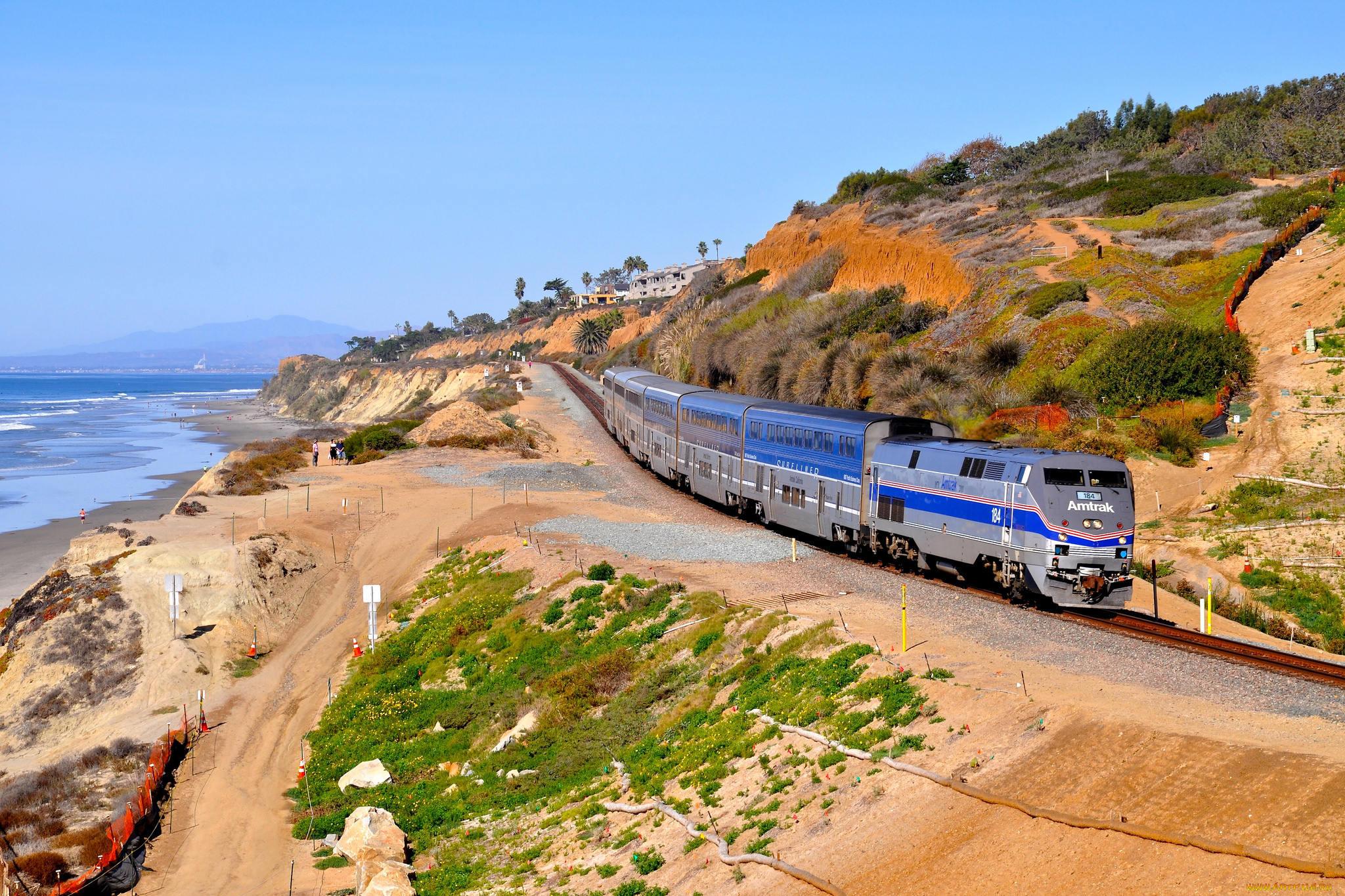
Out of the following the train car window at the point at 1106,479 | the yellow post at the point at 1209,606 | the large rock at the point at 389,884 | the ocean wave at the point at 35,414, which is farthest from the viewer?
the ocean wave at the point at 35,414

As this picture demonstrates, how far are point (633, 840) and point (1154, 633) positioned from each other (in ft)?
36.5

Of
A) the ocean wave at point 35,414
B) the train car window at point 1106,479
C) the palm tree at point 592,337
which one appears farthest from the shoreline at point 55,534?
the ocean wave at point 35,414

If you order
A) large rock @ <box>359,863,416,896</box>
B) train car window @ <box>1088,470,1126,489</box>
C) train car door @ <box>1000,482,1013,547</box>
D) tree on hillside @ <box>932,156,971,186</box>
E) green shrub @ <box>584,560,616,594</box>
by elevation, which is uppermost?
tree on hillside @ <box>932,156,971,186</box>

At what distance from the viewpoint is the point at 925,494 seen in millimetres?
23688

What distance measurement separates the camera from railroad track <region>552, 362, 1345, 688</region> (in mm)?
16125

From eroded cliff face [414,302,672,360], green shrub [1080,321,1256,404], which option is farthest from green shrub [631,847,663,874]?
eroded cliff face [414,302,672,360]

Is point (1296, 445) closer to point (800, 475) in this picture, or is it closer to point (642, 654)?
point (800, 475)

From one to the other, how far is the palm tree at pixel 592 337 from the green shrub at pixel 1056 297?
9152 cm

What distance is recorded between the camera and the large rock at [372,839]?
55.9 ft

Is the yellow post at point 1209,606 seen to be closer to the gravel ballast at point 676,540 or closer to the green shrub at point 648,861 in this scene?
the gravel ballast at point 676,540

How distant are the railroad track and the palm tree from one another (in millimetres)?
113816

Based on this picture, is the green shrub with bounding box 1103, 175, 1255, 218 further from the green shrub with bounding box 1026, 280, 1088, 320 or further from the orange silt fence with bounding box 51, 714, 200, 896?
the orange silt fence with bounding box 51, 714, 200, 896

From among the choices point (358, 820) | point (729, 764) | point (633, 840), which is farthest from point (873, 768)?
point (358, 820)

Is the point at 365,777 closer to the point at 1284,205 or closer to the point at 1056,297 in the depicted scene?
the point at 1056,297
